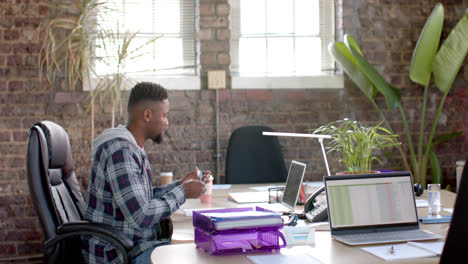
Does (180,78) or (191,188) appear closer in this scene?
(191,188)

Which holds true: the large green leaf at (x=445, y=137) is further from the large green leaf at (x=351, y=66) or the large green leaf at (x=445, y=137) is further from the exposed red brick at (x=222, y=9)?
the exposed red brick at (x=222, y=9)

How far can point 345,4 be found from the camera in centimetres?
473

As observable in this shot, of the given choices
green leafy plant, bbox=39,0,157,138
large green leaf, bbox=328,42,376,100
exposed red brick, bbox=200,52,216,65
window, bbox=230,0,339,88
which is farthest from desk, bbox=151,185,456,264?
window, bbox=230,0,339,88

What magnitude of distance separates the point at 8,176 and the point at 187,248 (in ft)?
9.50

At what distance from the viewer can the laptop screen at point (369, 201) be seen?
6.68 feet

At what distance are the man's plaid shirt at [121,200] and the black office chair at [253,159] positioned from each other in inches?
67.7

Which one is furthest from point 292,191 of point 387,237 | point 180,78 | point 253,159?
point 180,78

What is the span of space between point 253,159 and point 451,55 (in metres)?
1.75

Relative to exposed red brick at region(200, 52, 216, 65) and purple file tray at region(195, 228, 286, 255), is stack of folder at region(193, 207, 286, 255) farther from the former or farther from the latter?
exposed red brick at region(200, 52, 216, 65)

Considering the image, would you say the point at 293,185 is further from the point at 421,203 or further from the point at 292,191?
the point at 421,203

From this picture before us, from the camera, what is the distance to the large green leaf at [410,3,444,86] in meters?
4.29

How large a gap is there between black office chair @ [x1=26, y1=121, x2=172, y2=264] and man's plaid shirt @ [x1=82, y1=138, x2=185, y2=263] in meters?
0.08

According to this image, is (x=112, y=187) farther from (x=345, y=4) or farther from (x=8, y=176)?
(x=345, y=4)

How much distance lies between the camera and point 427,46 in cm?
432
